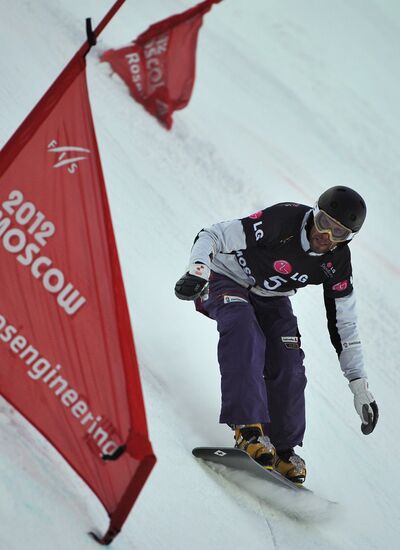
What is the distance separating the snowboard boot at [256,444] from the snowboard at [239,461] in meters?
0.05

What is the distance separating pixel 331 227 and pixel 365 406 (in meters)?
0.89

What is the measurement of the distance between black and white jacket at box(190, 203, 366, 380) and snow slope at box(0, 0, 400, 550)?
663mm

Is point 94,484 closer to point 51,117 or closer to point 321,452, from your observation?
point 51,117

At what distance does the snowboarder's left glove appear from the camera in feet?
12.6

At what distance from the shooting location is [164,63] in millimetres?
7711

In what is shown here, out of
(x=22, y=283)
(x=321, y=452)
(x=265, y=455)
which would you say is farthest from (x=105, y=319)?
(x=321, y=452)

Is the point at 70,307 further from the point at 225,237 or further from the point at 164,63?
the point at 164,63

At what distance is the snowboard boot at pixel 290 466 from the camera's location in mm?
3699

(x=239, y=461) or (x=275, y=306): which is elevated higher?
(x=275, y=306)

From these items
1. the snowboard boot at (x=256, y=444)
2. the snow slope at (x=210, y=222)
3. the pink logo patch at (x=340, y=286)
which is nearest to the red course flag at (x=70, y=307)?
the snow slope at (x=210, y=222)

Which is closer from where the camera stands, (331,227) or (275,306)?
(331,227)

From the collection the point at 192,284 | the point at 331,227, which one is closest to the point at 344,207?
the point at 331,227

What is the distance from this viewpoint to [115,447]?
2330mm

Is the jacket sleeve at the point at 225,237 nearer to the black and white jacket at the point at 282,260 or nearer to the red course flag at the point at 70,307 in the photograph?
the black and white jacket at the point at 282,260
